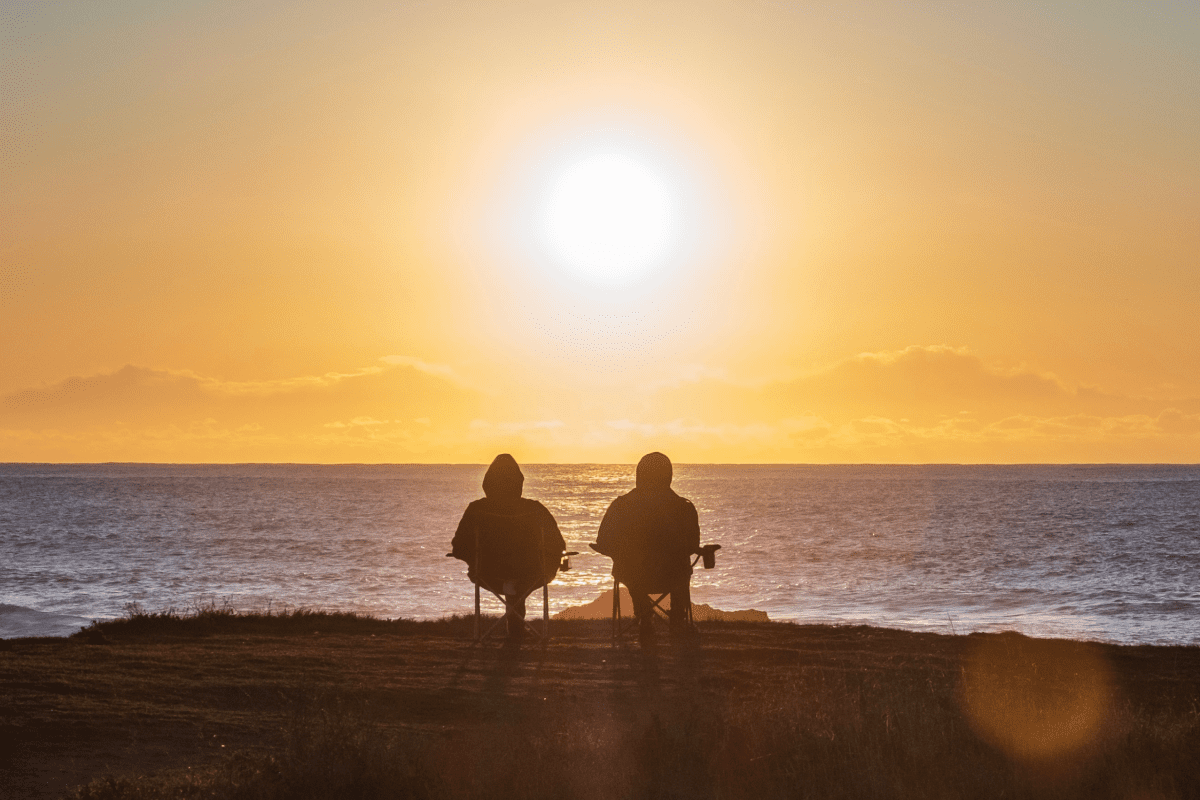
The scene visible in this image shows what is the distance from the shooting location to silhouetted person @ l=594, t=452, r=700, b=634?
38.0ft

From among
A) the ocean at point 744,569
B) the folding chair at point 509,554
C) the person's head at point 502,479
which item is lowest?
the ocean at point 744,569

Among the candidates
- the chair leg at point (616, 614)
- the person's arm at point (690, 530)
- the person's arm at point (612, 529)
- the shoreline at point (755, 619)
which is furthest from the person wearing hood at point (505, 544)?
the shoreline at point (755, 619)

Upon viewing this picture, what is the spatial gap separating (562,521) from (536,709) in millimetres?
62396

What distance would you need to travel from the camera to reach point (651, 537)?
11625 mm

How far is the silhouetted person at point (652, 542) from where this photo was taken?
A: 11578 mm

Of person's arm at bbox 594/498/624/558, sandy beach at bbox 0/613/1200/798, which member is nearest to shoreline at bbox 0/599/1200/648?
person's arm at bbox 594/498/624/558

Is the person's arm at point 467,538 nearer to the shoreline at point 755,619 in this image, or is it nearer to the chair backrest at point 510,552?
the chair backrest at point 510,552

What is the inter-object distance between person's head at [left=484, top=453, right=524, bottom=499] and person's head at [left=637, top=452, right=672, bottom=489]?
131cm

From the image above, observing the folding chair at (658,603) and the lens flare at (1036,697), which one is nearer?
the lens flare at (1036,697)

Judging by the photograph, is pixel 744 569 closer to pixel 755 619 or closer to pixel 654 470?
pixel 755 619

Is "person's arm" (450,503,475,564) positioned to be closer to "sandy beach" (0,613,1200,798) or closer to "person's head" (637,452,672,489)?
"sandy beach" (0,613,1200,798)

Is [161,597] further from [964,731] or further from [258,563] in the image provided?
[964,731]

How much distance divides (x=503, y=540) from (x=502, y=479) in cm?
64

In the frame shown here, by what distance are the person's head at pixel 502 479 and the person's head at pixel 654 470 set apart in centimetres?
→ 131
